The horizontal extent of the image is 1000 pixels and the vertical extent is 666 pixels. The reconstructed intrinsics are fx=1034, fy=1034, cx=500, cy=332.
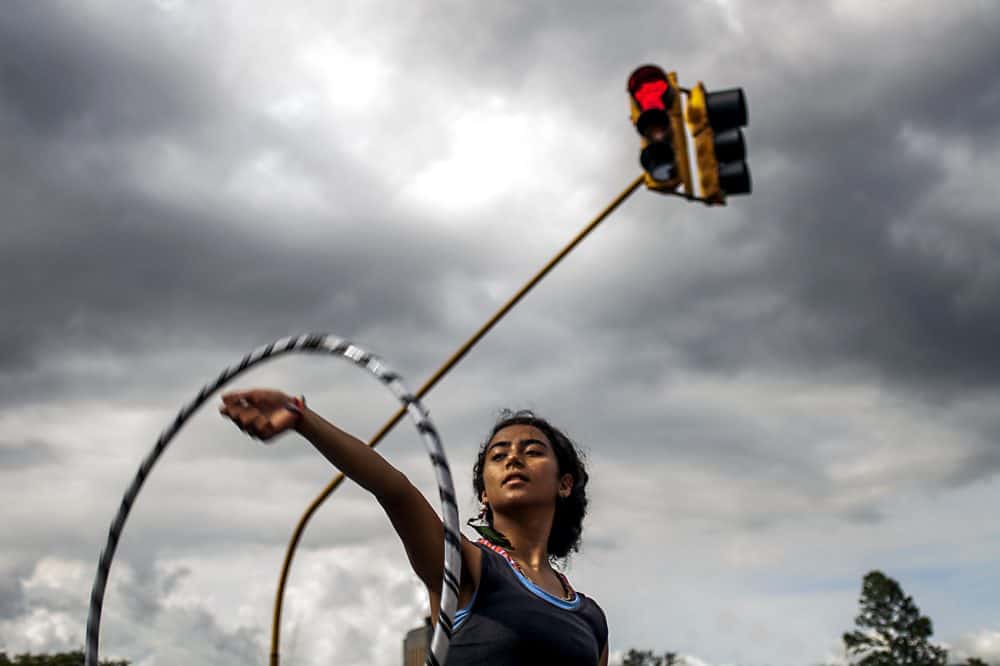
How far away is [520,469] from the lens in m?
4.86

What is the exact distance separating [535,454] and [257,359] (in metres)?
1.41

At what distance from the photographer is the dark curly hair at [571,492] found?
541 cm

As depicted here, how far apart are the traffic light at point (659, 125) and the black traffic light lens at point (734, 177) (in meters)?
0.29

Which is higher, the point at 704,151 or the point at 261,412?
the point at 704,151

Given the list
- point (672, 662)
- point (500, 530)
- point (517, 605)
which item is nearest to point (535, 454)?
point (500, 530)

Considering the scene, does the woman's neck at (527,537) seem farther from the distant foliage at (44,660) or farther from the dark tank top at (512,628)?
the distant foliage at (44,660)

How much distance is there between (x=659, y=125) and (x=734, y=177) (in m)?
0.78

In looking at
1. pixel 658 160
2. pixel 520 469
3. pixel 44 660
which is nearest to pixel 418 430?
pixel 520 469

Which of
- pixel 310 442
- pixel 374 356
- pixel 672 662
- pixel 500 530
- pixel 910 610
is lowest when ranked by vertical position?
pixel 310 442

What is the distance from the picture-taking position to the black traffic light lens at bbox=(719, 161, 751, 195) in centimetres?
865

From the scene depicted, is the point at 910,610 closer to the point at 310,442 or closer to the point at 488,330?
the point at 488,330

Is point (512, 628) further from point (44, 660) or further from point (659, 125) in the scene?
point (44, 660)

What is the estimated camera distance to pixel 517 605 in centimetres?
414

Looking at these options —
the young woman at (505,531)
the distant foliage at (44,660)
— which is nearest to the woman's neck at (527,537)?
the young woman at (505,531)
